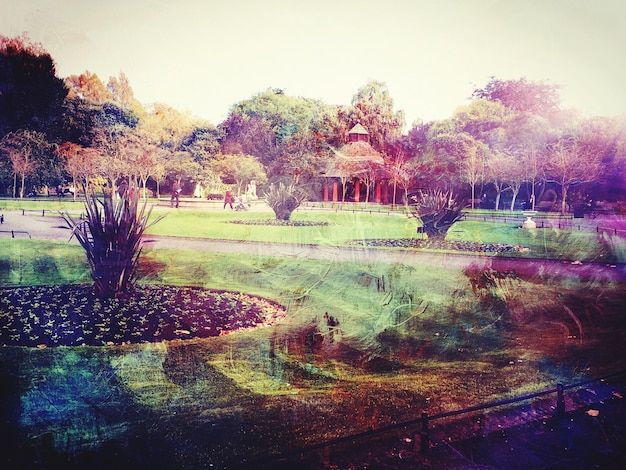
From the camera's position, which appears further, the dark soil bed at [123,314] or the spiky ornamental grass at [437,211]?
the spiky ornamental grass at [437,211]

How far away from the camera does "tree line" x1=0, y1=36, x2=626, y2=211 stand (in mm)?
3461

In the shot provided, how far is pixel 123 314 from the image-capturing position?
11.6 ft

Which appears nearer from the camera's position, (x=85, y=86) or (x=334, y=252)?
(x=85, y=86)

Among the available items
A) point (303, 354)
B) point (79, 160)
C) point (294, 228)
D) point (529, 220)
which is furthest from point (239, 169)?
point (529, 220)

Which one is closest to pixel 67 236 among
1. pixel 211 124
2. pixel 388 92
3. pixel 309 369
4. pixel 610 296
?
pixel 211 124

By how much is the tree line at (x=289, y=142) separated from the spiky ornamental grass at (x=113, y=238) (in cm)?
19

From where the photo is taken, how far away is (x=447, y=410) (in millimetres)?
2975

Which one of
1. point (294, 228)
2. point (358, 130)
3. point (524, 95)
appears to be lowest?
point (294, 228)

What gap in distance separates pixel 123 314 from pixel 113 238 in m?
0.62

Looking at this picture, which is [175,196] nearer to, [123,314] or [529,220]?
[123,314]

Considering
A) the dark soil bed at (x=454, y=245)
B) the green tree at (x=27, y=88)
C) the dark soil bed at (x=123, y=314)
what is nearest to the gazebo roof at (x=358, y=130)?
the dark soil bed at (x=454, y=245)

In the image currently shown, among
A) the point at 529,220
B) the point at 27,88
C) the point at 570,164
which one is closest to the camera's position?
the point at 27,88

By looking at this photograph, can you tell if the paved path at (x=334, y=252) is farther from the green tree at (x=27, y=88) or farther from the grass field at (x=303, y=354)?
the green tree at (x=27, y=88)

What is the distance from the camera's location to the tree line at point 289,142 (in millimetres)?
3461
